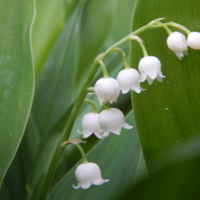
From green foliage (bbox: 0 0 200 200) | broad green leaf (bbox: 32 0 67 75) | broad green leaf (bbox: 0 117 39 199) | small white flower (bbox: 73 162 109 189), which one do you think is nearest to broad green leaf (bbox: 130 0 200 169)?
green foliage (bbox: 0 0 200 200)

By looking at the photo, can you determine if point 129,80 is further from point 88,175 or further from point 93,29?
point 93,29

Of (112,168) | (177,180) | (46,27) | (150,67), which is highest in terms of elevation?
(46,27)

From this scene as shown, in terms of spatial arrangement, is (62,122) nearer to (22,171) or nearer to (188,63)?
(22,171)

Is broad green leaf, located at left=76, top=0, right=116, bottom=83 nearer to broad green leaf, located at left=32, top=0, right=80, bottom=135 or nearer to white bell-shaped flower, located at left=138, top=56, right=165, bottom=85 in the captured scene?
broad green leaf, located at left=32, top=0, right=80, bottom=135

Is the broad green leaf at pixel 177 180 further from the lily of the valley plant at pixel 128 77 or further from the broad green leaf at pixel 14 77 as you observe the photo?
the broad green leaf at pixel 14 77

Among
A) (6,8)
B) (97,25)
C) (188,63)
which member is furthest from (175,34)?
(97,25)

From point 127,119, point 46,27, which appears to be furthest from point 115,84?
point 46,27

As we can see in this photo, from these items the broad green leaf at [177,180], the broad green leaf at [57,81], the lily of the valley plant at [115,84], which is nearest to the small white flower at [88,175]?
the lily of the valley plant at [115,84]
